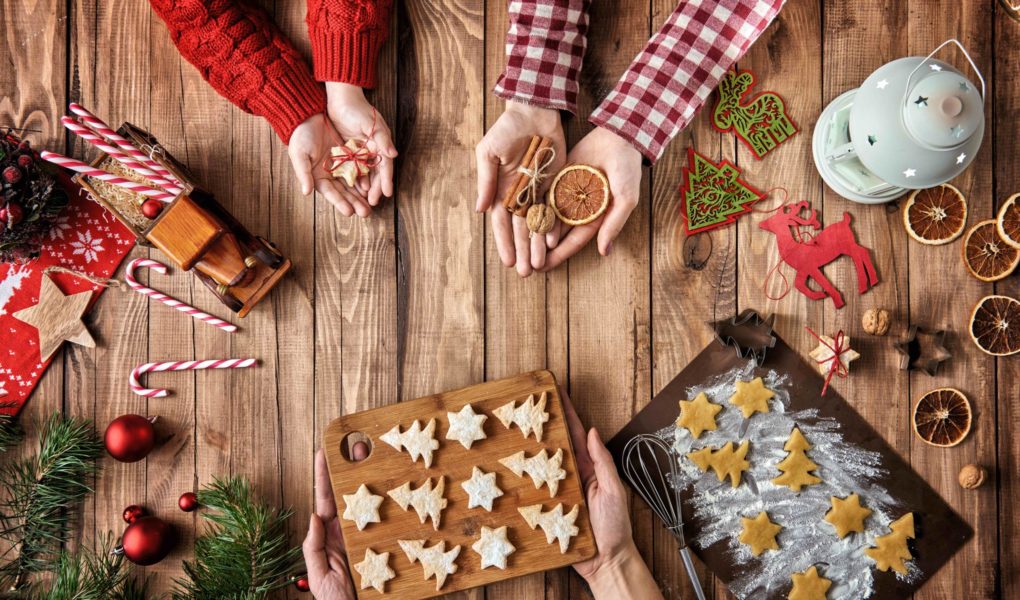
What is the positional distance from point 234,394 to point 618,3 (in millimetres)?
1378

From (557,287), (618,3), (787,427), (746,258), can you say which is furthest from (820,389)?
(618,3)

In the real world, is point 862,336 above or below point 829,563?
above

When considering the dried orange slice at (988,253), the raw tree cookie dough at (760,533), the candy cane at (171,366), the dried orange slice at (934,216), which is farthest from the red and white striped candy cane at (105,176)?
the dried orange slice at (988,253)

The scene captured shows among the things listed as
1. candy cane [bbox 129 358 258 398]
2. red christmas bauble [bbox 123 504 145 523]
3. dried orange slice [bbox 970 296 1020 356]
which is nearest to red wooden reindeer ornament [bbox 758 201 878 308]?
dried orange slice [bbox 970 296 1020 356]

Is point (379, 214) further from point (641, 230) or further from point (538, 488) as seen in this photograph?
point (538, 488)

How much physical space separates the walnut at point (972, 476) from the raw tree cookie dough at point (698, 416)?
0.61m

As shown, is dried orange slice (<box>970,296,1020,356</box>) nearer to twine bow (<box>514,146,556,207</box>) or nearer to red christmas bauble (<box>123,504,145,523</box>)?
twine bow (<box>514,146,556,207</box>)

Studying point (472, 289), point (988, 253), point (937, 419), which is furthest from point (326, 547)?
point (988, 253)

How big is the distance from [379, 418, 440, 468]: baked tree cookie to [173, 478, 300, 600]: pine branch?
338mm

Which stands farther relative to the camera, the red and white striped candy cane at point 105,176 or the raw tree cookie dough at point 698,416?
the raw tree cookie dough at point 698,416

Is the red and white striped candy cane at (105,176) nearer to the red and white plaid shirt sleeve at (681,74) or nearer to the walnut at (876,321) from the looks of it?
the red and white plaid shirt sleeve at (681,74)

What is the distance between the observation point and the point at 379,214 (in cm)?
153

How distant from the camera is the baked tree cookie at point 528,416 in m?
1.43

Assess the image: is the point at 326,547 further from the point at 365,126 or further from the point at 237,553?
the point at 365,126
